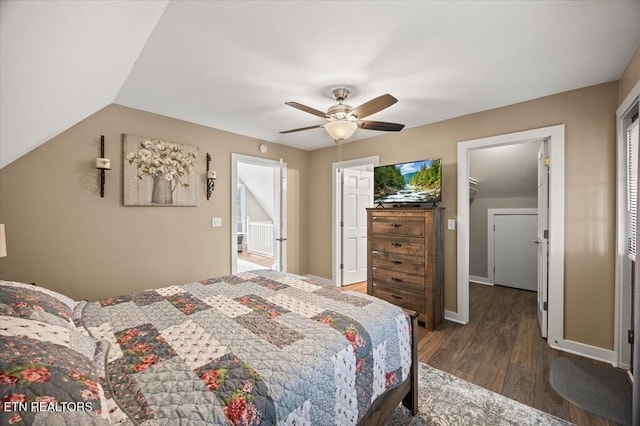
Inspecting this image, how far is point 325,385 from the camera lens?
3.61 ft

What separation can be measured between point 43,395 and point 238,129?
3.34 m

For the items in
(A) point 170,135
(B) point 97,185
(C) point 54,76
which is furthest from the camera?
(A) point 170,135

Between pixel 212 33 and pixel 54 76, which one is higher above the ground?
pixel 212 33

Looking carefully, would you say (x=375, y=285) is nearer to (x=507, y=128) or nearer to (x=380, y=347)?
(x=380, y=347)

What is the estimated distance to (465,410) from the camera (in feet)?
5.74

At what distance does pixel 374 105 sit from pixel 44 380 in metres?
2.26

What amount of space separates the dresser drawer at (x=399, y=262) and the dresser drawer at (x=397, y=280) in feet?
0.17

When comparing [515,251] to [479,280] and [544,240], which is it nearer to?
[479,280]

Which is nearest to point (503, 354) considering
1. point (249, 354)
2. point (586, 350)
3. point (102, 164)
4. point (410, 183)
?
point (586, 350)

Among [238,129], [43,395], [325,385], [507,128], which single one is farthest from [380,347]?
[238,129]

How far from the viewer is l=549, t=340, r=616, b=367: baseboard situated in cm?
227

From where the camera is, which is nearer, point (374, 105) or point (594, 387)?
point (594, 387)

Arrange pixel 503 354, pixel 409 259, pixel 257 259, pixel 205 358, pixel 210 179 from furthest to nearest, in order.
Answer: pixel 257 259 < pixel 210 179 < pixel 409 259 < pixel 503 354 < pixel 205 358

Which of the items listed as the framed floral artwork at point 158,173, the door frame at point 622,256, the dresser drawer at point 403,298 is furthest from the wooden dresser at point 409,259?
the framed floral artwork at point 158,173
